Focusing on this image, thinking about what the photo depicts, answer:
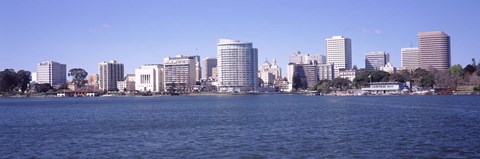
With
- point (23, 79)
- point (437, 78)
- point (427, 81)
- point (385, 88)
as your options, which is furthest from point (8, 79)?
point (437, 78)

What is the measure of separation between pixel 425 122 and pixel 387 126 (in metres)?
4.61

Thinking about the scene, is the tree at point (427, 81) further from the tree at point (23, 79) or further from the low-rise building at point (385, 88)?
the tree at point (23, 79)

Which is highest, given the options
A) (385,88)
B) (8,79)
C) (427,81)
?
(8,79)

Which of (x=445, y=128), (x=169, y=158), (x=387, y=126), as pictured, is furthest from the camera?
(x=387, y=126)

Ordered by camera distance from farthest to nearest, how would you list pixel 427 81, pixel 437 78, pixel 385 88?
pixel 385 88 → pixel 437 78 → pixel 427 81

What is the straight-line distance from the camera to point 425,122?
131 feet

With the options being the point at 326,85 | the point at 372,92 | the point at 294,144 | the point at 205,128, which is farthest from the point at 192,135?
the point at 326,85

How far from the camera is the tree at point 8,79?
177875mm

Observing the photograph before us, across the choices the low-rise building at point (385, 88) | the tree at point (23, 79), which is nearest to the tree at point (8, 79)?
the tree at point (23, 79)

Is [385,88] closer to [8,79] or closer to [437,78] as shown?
[437,78]

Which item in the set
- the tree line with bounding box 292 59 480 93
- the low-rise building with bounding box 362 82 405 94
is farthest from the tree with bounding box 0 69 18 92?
the low-rise building with bounding box 362 82 405 94

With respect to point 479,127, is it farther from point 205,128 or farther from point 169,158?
point 169,158

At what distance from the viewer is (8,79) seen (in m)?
178

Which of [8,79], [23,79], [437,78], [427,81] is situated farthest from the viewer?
[23,79]
